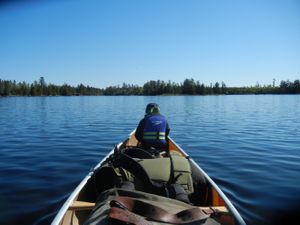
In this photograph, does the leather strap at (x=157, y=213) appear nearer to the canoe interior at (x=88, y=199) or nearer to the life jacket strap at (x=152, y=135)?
the canoe interior at (x=88, y=199)

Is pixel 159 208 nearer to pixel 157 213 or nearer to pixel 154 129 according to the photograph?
pixel 157 213

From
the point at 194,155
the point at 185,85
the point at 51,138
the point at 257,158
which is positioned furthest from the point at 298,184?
the point at 185,85

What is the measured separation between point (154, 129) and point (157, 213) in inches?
222

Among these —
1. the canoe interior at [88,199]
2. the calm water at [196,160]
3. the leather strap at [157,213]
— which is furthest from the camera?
the calm water at [196,160]

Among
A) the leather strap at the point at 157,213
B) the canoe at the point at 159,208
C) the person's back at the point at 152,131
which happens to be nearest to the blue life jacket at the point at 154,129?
the person's back at the point at 152,131

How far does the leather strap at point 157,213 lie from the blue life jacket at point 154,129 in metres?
5.37

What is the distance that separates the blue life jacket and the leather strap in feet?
17.6

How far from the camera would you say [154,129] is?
9.30m

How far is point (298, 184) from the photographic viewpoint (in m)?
10.3

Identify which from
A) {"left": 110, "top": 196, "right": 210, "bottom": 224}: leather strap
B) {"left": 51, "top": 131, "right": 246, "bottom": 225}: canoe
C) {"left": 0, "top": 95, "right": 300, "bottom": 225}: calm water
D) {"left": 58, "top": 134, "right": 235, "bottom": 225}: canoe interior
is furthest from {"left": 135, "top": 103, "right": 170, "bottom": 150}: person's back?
{"left": 110, "top": 196, "right": 210, "bottom": 224}: leather strap

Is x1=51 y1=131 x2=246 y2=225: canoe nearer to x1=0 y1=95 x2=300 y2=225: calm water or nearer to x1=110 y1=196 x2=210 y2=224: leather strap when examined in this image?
x1=110 y1=196 x2=210 y2=224: leather strap

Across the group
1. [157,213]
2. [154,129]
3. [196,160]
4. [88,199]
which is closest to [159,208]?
[157,213]

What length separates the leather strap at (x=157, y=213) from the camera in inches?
144

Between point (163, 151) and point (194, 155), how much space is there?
5.45m
